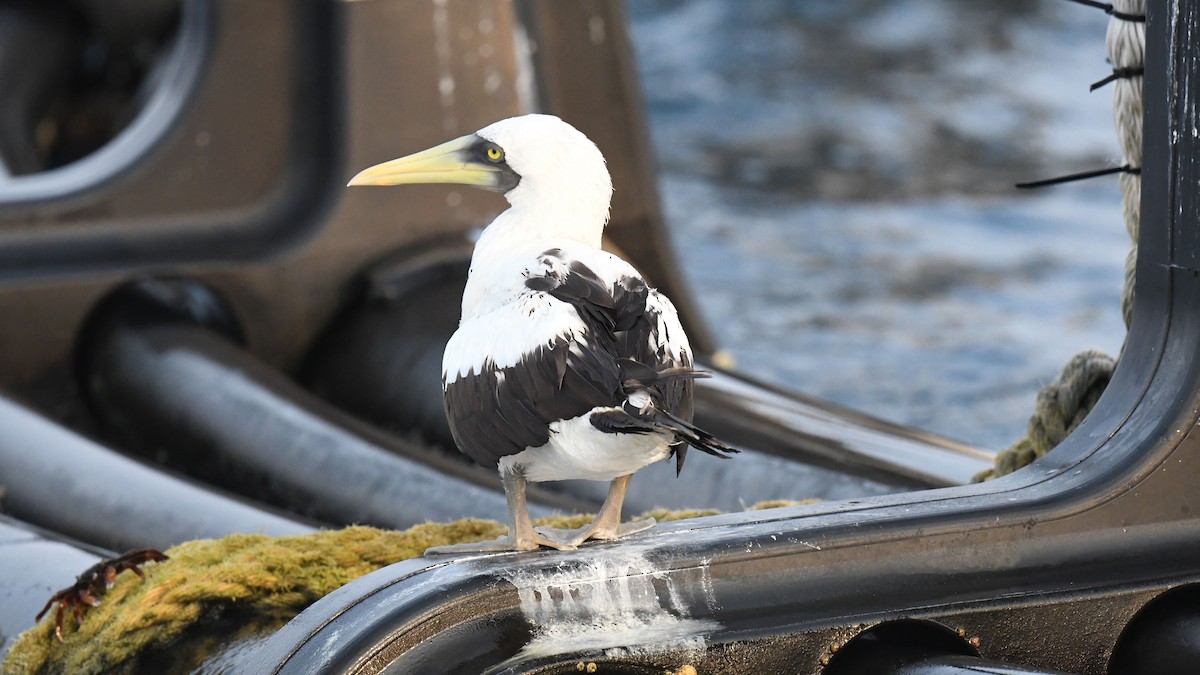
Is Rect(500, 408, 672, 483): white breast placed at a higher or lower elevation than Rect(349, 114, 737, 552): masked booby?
lower

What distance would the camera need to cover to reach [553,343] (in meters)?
0.98

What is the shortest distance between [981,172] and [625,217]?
4865 millimetres

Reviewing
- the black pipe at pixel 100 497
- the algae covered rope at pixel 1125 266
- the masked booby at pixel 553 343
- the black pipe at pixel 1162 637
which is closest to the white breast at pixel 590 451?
the masked booby at pixel 553 343

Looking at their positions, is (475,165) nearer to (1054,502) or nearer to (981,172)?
(1054,502)

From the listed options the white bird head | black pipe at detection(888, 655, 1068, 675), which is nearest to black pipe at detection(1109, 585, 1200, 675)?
black pipe at detection(888, 655, 1068, 675)

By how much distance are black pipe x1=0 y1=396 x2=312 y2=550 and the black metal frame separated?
69 cm

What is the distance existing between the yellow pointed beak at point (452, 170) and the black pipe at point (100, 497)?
0.66m

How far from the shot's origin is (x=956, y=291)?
19.5 ft

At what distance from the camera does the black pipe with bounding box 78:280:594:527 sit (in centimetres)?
198

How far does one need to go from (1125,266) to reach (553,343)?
1.88ft

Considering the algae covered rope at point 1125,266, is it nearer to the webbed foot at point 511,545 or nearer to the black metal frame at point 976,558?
the black metal frame at point 976,558

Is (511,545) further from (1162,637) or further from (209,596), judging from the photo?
(1162,637)

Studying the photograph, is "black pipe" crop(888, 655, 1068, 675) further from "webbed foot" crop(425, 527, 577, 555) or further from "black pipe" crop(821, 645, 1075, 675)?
"webbed foot" crop(425, 527, 577, 555)

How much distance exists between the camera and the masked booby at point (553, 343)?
0.97m
